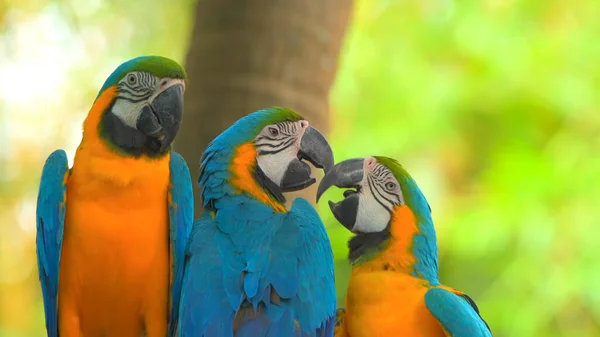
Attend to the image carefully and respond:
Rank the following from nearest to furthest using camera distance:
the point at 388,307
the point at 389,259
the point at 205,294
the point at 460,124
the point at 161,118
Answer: the point at 205,294 < the point at 161,118 < the point at 388,307 < the point at 389,259 < the point at 460,124

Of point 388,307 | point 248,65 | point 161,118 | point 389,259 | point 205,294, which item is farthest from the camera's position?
point 248,65

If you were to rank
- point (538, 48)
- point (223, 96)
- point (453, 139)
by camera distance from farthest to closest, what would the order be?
point (453, 139)
point (538, 48)
point (223, 96)

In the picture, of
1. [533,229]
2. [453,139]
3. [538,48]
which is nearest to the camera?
[533,229]

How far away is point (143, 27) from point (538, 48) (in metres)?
3.16

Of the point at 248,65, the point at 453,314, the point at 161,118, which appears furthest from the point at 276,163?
the point at 248,65

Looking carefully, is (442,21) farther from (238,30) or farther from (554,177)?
(238,30)

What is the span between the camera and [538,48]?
18.6 ft

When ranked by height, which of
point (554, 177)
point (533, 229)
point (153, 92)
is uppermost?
point (153, 92)

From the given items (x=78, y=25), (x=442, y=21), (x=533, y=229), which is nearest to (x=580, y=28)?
(x=442, y=21)

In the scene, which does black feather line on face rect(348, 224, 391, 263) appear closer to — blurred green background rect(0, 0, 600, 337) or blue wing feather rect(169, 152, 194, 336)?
blue wing feather rect(169, 152, 194, 336)

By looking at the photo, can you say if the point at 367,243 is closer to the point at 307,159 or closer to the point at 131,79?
the point at 307,159

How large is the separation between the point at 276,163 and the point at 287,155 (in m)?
0.04

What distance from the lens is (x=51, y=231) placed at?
2.16 m

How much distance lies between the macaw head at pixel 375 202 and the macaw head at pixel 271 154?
0.37ft
